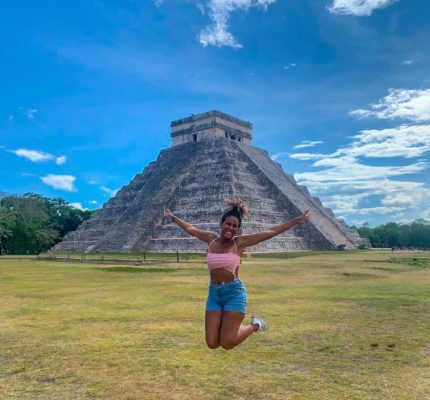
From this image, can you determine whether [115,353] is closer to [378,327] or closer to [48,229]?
[378,327]

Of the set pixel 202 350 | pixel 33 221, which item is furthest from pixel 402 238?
pixel 202 350

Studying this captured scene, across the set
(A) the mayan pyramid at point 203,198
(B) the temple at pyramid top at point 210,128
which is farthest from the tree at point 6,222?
(B) the temple at pyramid top at point 210,128

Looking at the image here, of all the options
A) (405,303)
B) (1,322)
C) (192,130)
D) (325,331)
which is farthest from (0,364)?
(192,130)

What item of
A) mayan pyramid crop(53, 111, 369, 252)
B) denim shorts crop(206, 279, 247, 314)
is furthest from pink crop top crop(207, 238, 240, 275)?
mayan pyramid crop(53, 111, 369, 252)

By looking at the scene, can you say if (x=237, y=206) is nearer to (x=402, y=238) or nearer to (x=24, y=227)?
(x=24, y=227)

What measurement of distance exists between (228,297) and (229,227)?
2.78 feet

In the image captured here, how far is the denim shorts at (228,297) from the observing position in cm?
514

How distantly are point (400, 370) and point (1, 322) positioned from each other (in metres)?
7.40

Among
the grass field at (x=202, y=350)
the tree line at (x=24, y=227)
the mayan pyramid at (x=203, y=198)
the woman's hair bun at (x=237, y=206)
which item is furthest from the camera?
the tree line at (x=24, y=227)

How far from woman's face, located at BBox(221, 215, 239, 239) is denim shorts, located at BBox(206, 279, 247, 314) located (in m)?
0.56

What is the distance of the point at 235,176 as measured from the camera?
45.0m

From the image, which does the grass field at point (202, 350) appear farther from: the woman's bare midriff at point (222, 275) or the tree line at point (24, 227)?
the tree line at point (24, 227)

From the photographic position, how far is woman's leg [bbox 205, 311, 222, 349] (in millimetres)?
5156

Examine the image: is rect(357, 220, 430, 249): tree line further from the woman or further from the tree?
the woman
